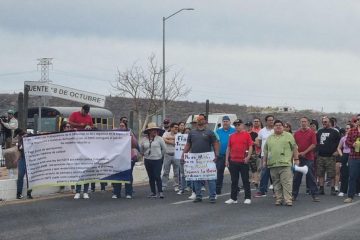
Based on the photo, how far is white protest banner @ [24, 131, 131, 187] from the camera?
15500mm

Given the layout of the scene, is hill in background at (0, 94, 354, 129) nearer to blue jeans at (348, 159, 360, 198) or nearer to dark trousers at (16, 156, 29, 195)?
blue jeans at (348, 159, 360, 198)

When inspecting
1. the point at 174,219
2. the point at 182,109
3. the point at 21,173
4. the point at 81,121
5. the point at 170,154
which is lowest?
the point at 174,219

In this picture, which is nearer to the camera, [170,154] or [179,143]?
[179,143]

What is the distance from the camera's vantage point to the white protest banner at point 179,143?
17.5 meters

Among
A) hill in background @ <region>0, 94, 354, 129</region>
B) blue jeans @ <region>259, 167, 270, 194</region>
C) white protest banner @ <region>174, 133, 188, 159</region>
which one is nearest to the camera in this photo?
blue jeans @ <region>259, 167, 270, 194</region>

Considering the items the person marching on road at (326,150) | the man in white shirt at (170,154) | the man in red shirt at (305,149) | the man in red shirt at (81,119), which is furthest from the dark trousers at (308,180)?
the man in red shirt at (81,119)

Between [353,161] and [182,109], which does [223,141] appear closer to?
[353,161]

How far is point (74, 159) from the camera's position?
15.6m

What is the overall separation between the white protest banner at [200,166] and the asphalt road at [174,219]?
55 centimetres

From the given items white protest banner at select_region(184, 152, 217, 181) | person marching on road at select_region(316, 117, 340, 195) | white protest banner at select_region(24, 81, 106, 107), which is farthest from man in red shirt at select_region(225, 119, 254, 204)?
white protest banner at select_region(24, 81, 106, 107)

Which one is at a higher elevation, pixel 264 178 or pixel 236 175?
pixel 236 175

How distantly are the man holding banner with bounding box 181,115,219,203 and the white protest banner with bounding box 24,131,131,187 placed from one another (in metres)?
1.58

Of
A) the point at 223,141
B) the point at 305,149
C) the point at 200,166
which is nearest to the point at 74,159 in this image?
the point at 200,166

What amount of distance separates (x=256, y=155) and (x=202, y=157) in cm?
332
